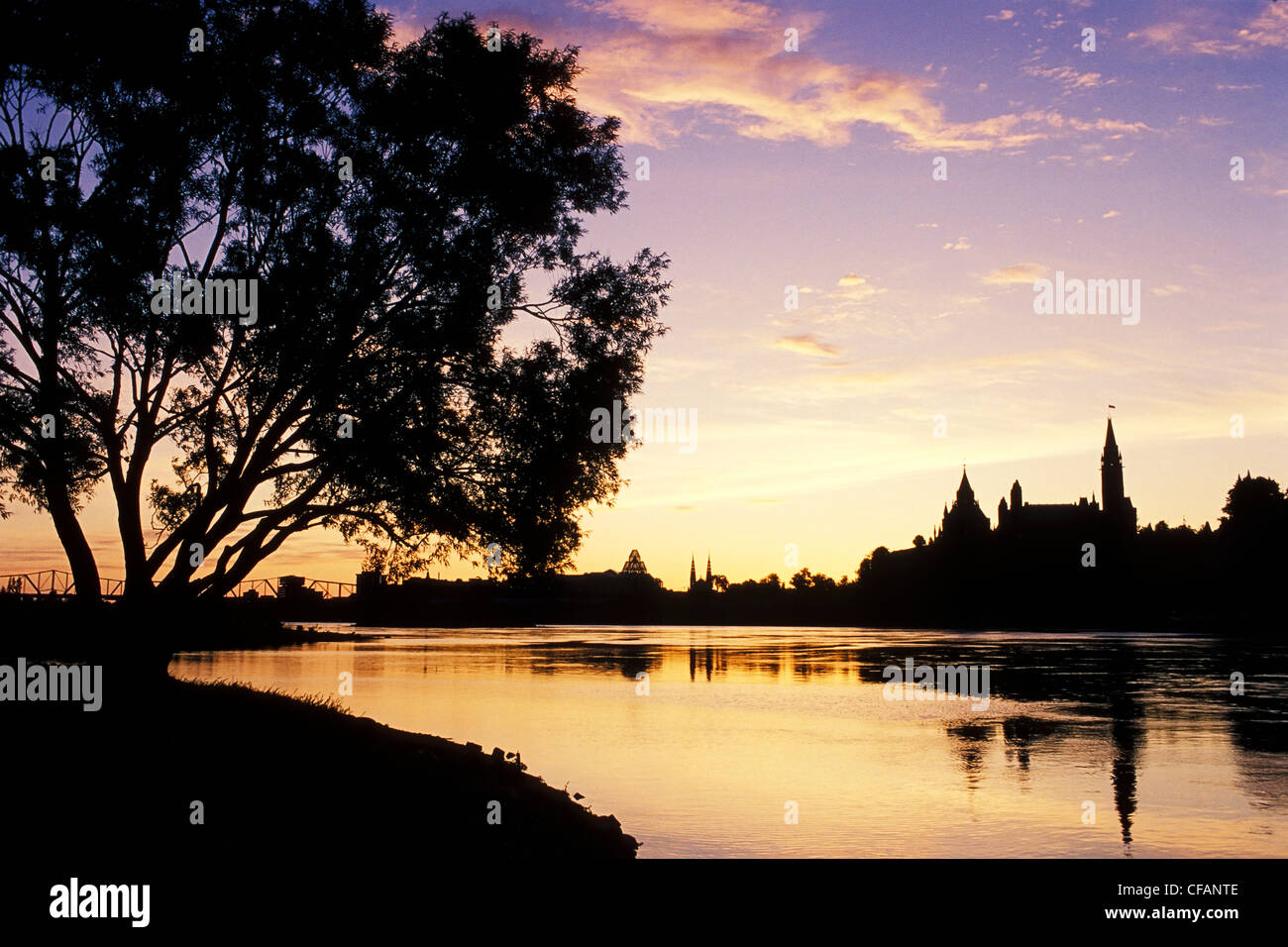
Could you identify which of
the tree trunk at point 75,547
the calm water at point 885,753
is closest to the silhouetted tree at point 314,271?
the tree trunk at point 75,547

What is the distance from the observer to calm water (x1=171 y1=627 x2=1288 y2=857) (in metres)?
19.4

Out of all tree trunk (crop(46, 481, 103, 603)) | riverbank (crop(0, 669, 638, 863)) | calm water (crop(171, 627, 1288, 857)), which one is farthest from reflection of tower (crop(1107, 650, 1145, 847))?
tree trunk (crop(46, 481, 103, 603))

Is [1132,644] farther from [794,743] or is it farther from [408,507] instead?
[408,507]

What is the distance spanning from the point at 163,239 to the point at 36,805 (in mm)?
13156

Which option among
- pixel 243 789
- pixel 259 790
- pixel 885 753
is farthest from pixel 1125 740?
→ pixel 243 789

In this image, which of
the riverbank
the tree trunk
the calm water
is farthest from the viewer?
the tree trunk

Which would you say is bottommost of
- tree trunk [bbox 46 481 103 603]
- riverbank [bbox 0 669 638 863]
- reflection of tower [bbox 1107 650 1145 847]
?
reflection of tower [bbox 1107 650 1145 847]

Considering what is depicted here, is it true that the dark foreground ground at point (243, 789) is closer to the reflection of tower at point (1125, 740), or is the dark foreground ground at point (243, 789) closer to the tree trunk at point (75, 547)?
the tree trunk at point (75, 547)

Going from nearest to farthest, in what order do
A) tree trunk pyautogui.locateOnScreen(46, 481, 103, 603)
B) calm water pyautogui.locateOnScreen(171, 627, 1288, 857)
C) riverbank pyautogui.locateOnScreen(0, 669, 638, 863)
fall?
riverbank pyautogui.locateOnScreen(0, 669, 638, 863) < calm water pyautogui.locateOnScreen(171, 627, 1288, 857) < tree trunk pyautogui.locateOnScreen(46, 481, 103, 603)

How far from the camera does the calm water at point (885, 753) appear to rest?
1941cm

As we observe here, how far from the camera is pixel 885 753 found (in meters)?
30.4

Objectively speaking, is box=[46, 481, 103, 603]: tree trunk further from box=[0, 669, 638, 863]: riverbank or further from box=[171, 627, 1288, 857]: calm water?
box=[171, 627, 1288, 857]: calm water

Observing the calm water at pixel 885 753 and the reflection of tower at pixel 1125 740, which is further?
the reflection of tower at pixel 1125 740
